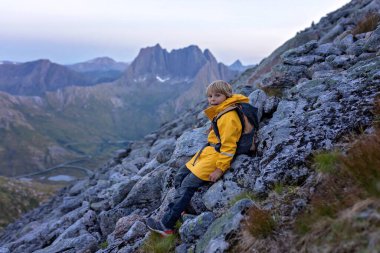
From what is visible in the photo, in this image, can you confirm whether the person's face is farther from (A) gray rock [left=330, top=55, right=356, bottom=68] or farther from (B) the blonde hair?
(A) gray rock [left=330, top=55, right=356, bottom=68]

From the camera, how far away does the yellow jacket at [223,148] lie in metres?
10.1

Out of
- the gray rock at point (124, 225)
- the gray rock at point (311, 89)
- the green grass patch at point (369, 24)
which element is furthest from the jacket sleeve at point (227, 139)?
the green grass patch at point (369, 24)

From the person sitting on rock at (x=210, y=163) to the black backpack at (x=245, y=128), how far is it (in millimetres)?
129

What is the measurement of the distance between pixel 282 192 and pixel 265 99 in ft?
20.3

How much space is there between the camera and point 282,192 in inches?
317

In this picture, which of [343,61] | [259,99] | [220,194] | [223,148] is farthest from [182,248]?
[343,61]

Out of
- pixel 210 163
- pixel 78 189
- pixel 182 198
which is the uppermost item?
pixel 210 163

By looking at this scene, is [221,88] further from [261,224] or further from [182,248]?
[261,224]

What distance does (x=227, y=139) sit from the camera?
10.1 m

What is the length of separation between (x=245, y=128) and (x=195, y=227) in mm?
3243

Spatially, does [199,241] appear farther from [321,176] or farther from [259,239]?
[321,176]

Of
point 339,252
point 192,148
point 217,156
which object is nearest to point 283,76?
point 192,148

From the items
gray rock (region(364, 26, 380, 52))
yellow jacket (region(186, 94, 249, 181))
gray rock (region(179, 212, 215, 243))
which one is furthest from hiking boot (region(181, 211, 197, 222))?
gray rock (region(364, 26, 380, 52))

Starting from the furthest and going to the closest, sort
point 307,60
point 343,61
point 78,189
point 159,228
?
1. point 78,189
2. point 307,60
3. point 343,61
4. point 159,228
